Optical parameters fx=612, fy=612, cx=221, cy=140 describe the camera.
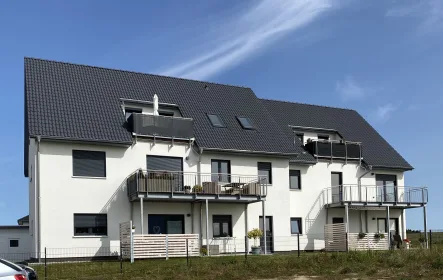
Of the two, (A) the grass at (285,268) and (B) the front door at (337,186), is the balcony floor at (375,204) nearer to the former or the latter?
(B) the front door at (337,186)

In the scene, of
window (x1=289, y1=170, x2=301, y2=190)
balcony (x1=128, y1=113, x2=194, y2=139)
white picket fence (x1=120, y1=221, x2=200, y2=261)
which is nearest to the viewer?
white picket fence (x1=120, y1=221, x2=200, y2=261)

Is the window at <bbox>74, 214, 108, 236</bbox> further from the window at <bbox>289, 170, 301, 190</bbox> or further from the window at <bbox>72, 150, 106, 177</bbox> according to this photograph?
the window at <bbox>289, 170, 301, 190</bbox>

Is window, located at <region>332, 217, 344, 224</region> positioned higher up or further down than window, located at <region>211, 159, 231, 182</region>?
further down

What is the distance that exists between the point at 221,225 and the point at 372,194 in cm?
1020

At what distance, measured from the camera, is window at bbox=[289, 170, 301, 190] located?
107ft

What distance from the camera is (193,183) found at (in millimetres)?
28016

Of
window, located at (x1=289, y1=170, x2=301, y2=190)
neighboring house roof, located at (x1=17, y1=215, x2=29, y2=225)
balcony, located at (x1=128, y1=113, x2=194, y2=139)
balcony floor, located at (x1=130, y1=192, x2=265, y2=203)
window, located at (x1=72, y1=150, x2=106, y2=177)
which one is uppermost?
balcony, located at (x1=128, y1=113, x2=194, y2=139)

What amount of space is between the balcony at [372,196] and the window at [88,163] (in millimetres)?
12738

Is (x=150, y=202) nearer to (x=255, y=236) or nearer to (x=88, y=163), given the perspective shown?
(x=88, y=163)

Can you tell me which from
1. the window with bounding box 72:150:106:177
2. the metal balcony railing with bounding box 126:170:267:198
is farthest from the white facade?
the metal balcony railing with bounding box 126:170:267:198

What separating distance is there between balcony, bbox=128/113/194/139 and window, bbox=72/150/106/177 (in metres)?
2.01

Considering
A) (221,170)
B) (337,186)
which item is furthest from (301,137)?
(221,170)

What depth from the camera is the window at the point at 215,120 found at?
30.5m

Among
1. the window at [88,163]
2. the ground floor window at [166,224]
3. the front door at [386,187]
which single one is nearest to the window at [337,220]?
the front door at [386,187]
